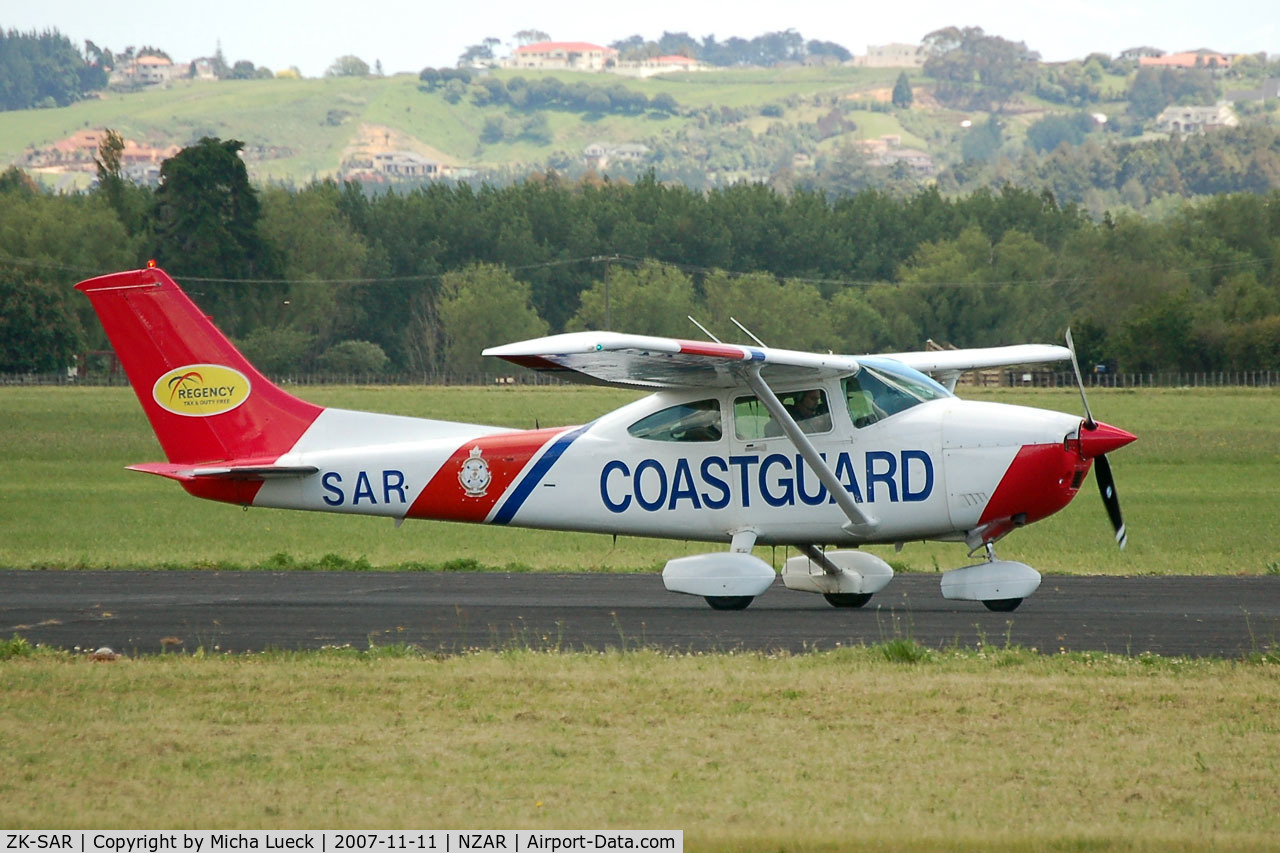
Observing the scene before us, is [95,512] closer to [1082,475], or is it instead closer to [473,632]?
[473,632]

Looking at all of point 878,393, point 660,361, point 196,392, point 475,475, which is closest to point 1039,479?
point 878,393

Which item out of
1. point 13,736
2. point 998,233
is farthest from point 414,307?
point 13,736

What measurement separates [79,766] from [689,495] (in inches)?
293

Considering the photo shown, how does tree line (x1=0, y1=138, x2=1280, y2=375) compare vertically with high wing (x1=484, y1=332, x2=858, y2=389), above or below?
below

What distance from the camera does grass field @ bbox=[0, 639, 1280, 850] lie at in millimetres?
7230

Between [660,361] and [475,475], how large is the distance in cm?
290

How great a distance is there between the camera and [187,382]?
15977 millimetres

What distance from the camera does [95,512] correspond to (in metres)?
28.0

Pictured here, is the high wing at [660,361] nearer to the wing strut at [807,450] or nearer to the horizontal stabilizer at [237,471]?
the wing strut at [807,450]

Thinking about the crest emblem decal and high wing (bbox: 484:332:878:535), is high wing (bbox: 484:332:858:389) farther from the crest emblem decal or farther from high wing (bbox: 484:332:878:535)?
the crest emblem decal

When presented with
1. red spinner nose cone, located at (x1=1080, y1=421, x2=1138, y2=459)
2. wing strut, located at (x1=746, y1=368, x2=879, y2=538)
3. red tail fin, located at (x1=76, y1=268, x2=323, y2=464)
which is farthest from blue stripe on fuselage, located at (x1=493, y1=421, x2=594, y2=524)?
red spinner nose cone, located at (x1=1080, y1=421, x2=1138, y2=459)
